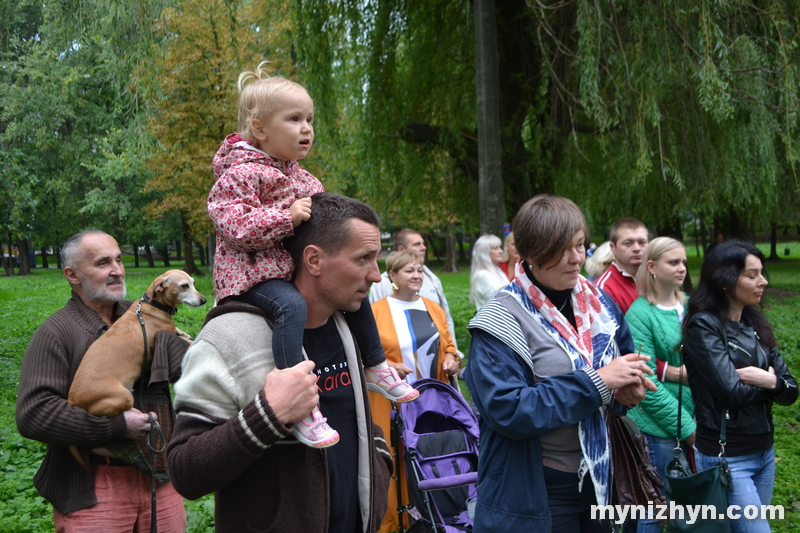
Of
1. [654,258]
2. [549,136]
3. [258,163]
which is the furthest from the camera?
[549,136]

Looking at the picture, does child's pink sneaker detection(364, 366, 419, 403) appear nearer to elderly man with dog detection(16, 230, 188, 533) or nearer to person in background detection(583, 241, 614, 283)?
elderly man with dog detection(16, 230, 188, 533)

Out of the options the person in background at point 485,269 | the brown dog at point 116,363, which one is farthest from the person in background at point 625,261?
the brown dog at point 116,363

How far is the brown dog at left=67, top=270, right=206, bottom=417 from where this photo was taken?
9.36ft

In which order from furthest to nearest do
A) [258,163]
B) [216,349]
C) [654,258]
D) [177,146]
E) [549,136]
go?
[177,146] → [549,136] → [654,258] → [258,163] → [216,349]

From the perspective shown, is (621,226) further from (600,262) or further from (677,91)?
(677,91)

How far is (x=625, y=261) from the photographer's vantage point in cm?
488

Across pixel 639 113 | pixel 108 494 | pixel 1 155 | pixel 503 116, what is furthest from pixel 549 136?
pixel 1 155

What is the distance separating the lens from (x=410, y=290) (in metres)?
5.12

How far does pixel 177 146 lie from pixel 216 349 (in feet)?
58.1

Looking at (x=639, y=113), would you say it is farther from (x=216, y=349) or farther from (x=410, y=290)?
(x=216, y=349)

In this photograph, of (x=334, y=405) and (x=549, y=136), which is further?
(x=549, y=136)

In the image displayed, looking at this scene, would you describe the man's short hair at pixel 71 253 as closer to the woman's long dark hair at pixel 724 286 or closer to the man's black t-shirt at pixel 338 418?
the man's black t-shirt at pixel 338 418

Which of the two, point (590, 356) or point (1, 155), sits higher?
point (1, 155)

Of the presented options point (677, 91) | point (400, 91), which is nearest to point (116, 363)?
point (677, 91)
